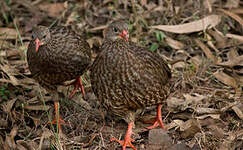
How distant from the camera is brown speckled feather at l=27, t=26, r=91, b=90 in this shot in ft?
19.1

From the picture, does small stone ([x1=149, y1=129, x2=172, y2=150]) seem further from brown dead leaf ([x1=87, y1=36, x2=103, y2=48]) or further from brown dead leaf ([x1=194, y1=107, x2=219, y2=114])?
brown dead leaf ([x1=87, y1=36, x2=103, y2=48])

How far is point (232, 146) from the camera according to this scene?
5121 millimetres

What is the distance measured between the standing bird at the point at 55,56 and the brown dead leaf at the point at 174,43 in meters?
1.71

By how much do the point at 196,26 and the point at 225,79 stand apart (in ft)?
4.09

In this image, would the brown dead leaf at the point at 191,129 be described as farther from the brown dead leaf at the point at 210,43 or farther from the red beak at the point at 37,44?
the red beak at the point at 37,44

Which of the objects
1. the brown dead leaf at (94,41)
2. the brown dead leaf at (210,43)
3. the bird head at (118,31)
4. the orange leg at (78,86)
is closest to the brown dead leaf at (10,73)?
the orange leg at (78,86)

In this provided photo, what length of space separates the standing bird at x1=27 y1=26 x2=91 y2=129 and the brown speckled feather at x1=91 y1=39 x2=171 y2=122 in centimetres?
75

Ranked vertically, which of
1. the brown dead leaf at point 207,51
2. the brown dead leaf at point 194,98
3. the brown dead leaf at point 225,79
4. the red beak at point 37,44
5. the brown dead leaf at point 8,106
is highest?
the red beak at point 37,44

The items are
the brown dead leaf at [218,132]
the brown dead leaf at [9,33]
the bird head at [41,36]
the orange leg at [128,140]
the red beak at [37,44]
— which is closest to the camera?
the brown dead leaf at [218,132]

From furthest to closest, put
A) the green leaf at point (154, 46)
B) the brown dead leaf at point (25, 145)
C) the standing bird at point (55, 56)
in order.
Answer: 1. the green leaf at point (154, 46)
2. the standing bird at point (55, 56)
3. the brown dead leaf at point (25, 145)

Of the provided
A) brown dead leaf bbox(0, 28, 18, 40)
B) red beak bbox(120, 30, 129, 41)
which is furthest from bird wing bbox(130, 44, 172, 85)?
brown dead leaf bbox(0, 28, 18, 40)

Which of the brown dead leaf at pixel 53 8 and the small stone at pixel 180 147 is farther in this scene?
the brown dead leaf at pixel 53 8

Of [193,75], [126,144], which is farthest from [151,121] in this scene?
[193,75]

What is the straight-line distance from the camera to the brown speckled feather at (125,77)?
5.06 metres
